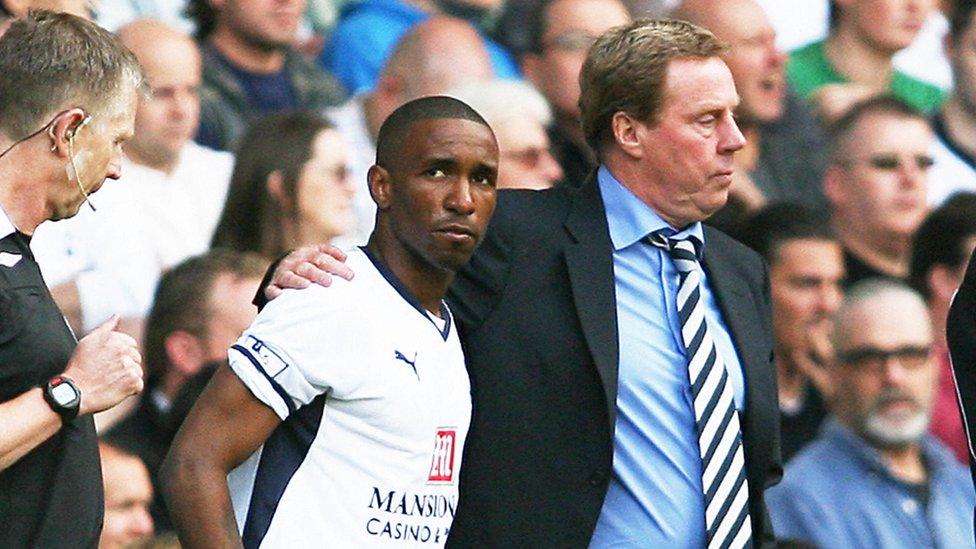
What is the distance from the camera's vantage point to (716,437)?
182 inches

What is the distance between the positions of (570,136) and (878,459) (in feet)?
5.35

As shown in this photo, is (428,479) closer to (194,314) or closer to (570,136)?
(194,314)

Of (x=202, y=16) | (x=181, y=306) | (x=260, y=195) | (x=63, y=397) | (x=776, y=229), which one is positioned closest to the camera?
(x=63, y=397)

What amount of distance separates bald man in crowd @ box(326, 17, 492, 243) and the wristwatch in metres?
3.81

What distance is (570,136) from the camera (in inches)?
314

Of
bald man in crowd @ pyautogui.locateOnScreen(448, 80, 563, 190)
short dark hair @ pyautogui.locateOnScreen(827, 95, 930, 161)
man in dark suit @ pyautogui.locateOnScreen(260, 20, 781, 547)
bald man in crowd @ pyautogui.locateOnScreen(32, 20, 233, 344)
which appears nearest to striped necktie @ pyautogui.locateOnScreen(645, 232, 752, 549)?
man in dark suit @ pyautogui.locateOnScreen(260, 20, 781, 547)

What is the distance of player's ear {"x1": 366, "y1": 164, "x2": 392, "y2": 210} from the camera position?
13.8ft

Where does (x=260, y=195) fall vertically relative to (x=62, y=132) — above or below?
below

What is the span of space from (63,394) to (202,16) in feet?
13.2

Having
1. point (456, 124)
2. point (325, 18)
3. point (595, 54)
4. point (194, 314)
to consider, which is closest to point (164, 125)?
point (194, 314)

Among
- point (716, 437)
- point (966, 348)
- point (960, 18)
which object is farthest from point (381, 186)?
point (960, 18)

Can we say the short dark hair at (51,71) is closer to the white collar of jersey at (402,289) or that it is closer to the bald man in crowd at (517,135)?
the white collar of jersey at (402,289)

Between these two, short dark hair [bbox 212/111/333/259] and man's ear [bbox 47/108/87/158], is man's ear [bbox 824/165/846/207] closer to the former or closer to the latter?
Result: short dark hair [bbox 212/111/333/259]

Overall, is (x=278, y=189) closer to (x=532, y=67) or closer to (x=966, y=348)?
(x=532, y=67)
